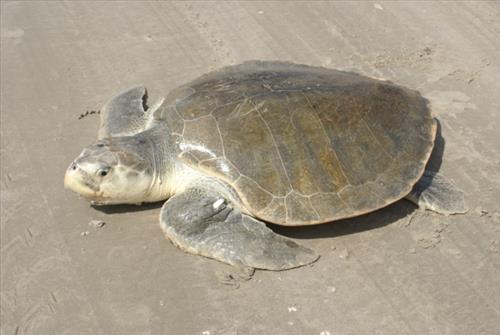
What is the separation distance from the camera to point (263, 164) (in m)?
2.77

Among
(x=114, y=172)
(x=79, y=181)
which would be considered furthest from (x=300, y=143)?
(x=79, y=181)

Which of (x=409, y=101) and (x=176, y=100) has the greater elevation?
(x=409, y=101)

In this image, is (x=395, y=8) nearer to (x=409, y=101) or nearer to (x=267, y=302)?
(x=409, y=101)

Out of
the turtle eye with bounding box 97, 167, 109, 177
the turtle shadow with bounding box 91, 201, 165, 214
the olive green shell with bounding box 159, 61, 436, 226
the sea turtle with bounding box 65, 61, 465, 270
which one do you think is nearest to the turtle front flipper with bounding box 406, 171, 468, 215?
the sea turtle with bounding box 65, 61, 465, 270

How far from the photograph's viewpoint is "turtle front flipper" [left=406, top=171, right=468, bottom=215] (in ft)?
9.82

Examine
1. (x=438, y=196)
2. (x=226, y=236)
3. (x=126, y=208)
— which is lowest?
(x=126, y=208)

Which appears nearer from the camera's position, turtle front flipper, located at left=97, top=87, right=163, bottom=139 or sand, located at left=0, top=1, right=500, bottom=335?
Result: sand, located at left=0, top=1, right=500, bottom=335

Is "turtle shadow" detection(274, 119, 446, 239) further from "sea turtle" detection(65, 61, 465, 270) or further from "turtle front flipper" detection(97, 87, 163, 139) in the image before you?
"turtle front flipper" detection(97, 87, 163, 139)

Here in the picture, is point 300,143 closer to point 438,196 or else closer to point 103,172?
point 438,196

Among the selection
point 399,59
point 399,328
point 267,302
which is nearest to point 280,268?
point 267,302

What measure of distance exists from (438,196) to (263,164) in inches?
43.1

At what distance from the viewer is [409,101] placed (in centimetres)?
328

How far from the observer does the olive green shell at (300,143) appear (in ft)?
9.04

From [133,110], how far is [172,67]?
0.77 metres
